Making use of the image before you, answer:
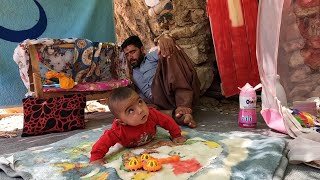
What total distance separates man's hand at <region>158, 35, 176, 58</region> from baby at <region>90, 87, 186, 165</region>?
27.3 inches

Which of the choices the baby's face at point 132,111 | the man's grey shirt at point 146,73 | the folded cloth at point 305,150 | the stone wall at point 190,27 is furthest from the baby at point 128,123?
the stone wall at point 190,27

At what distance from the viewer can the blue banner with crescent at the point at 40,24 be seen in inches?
124

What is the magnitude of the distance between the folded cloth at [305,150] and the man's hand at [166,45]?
105 centimetres

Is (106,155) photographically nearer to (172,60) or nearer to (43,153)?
(43,153)

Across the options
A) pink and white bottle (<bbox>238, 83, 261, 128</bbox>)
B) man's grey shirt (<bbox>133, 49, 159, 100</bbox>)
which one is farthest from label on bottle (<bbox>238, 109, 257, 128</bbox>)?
man's grey shirt (<bbox>133, 49, 159, 100</bbox>)

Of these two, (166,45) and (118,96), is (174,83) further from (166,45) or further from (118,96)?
(118,96)

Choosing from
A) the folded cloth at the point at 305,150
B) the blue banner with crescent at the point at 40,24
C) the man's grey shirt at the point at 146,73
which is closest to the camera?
the folded cloth at the point at 305,150

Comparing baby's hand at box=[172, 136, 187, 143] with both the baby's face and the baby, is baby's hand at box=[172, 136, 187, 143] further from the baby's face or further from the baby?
the baby's face

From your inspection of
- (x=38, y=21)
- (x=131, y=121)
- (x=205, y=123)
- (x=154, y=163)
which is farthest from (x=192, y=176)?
(x=38, y=21)

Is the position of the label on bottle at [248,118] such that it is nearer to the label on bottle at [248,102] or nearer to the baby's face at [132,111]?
the label on bottle at [248,102]

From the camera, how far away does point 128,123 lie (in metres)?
1.58

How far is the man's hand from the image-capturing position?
90.5 inches

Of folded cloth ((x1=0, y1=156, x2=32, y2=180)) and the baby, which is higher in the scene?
the baby

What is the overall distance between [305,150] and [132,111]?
0.81 meters
